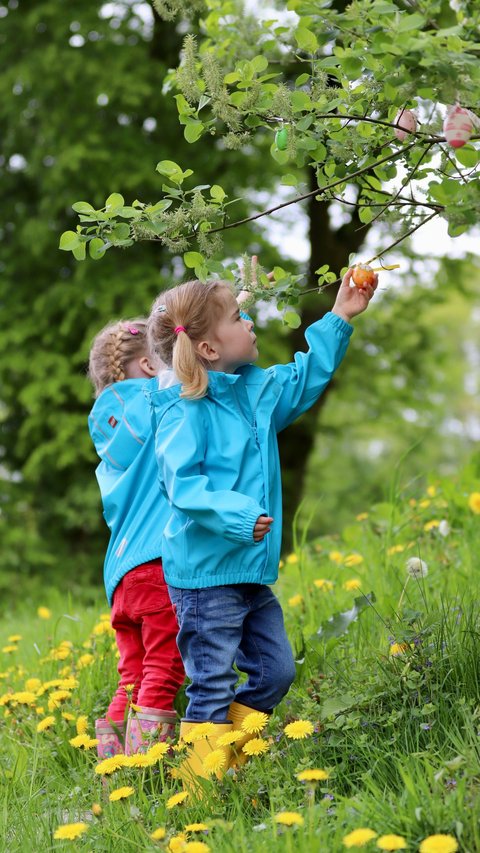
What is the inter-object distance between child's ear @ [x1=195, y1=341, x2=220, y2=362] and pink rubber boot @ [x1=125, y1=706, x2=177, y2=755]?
98cm

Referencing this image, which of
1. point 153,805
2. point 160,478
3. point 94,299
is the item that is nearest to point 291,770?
point 153,805

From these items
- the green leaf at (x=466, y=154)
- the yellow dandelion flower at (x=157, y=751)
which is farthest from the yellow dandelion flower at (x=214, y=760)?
the green leaf at (x=466, y=154)

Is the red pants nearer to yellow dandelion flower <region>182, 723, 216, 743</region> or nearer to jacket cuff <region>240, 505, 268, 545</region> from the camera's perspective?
yellow dandelion flower <region>182, 723, 216, 743</region>

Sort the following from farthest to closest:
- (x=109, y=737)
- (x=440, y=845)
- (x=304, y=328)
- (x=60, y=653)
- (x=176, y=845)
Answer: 1. (x=304, y=328)
2. (x=60, y=653)
3. (x=109, y=737)
4. (x=176, y=845)
5. (x=440, y=845)

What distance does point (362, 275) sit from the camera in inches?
97.3

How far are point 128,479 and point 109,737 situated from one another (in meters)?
0.76

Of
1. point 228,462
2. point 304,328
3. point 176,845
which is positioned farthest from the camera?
point 304,328

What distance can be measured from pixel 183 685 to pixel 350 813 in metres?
1.23

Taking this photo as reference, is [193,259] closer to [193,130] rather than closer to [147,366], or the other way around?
[193,130]

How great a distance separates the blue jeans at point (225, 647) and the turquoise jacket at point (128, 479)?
1.32 feet

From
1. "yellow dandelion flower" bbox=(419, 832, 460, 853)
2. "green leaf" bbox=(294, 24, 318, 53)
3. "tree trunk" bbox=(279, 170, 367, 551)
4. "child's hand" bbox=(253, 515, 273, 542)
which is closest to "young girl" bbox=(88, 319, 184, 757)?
"child's hand" bbox=(253, 515, 273, 542)

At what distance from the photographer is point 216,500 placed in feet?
7.16

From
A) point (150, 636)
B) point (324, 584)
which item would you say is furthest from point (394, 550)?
point (150, 636)

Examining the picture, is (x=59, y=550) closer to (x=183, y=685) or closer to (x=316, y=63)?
(x=183, y=685)
